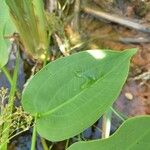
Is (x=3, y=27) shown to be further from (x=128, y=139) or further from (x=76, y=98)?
(x=128, y=139)

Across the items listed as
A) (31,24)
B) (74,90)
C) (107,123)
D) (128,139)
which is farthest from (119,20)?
(128,139)

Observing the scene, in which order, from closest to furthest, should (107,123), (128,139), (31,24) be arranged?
(128,139)
(107,123)
(31,24)

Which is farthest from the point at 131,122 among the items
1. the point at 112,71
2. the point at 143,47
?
the point at 143,47

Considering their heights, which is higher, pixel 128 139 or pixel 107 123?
pixel 128 139

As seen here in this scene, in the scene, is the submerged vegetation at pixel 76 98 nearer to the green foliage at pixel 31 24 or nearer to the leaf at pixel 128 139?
the leaf at pixel 128 139

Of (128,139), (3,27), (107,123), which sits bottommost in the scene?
(107,123)

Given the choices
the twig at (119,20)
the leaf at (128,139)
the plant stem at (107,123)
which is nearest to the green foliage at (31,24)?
the twig at (119,20)
